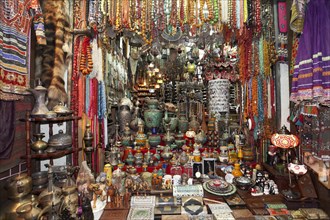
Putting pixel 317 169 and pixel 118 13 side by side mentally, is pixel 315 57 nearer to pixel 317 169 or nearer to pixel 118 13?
pixel 317 169

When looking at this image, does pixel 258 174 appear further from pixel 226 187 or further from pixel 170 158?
pixel 170 158

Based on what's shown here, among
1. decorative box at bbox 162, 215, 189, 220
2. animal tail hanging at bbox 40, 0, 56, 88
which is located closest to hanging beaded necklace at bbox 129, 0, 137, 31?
animal tail hanging at bbox 40, 0, 56, 88

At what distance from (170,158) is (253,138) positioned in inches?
61.5

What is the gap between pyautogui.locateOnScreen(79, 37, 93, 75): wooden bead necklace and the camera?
283 centimetres

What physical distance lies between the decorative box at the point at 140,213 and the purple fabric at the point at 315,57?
1731 millimetres

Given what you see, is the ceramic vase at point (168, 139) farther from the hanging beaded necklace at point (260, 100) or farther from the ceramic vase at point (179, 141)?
the hanging beaded necklace at point (260, 100)

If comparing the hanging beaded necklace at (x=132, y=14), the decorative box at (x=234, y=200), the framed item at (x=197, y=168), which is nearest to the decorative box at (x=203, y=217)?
the decorative box at (x=234, y=200)

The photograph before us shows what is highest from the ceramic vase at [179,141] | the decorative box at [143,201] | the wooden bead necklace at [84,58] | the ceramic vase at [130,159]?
the wooden bead necklace at [84,58]

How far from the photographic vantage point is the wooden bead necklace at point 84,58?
111 inches

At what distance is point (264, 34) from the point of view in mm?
3201

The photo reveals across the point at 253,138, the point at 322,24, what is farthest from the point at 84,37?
the point at 253,138

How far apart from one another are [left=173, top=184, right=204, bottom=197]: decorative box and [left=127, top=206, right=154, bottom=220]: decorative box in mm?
375

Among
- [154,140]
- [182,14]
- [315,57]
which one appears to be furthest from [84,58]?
[315,57]

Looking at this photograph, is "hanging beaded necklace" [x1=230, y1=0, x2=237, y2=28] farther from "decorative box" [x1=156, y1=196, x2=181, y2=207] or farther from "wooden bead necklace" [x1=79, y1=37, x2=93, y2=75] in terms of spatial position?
"decorative box" [x1=156, y1=196, x2=181, y2=207]
